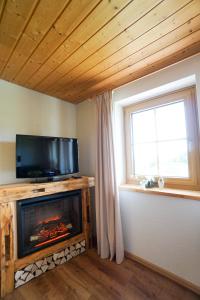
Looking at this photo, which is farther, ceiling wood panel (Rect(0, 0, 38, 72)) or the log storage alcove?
the log storage alcove

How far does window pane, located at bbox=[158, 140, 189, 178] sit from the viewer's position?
1.77m

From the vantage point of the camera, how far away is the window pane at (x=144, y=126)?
206cm

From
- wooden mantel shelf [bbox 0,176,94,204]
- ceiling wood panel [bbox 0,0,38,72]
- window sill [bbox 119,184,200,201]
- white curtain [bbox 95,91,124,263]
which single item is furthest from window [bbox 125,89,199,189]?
ceiling wood panel [bbox 0,0,38,72]

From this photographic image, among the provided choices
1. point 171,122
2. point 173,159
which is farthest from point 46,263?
point 171,122

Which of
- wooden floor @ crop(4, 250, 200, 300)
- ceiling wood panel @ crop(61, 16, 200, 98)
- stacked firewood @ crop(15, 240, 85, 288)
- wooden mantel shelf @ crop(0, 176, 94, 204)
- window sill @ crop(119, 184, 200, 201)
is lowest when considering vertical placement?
wooden floor @ crop(4, 250, 200, 300)

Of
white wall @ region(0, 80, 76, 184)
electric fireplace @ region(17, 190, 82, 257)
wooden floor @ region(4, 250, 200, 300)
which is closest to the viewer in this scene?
wooden floor @ region(4, 250, 200, 300)

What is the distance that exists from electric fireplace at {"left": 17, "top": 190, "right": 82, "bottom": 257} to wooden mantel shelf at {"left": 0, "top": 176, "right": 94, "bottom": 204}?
0.06 m

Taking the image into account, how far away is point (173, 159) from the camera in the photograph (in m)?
1.86

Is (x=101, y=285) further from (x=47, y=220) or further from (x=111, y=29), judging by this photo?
(x=111, y=29)

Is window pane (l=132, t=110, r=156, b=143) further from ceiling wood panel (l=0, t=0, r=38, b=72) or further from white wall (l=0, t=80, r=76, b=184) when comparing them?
ceiling wood panel (l=0, t=0, r=38, b=72)

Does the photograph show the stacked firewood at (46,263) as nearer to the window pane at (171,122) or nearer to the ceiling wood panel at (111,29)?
the window pane at (171,122)

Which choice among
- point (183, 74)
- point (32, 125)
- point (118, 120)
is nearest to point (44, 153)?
point (32, 125)

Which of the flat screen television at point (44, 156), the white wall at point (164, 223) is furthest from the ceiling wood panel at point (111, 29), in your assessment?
the flat screen television at point (44, 156)

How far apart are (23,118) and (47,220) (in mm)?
1394
